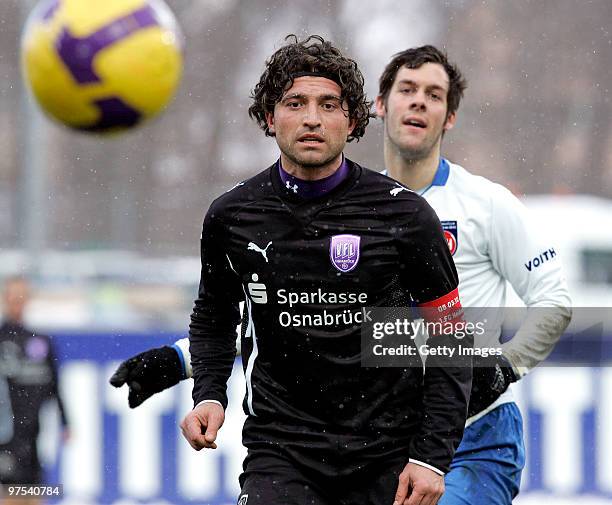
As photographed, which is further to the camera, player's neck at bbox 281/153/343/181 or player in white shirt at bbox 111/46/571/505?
player in white shirt at bbox 111/46/571/505

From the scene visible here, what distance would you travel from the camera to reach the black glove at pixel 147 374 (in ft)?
15.2

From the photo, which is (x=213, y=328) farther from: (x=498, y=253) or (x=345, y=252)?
(x=498, y=253)

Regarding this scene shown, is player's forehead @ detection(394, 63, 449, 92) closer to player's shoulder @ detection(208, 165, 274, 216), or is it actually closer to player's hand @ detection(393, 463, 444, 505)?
player's shoulder @ detection(208, 165, 274, 216)

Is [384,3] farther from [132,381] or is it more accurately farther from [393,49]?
[132,381]

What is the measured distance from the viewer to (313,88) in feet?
14.0

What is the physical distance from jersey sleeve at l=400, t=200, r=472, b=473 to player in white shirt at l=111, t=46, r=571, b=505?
0.80 metres

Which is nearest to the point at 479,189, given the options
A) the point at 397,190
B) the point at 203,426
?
the point at 397,190

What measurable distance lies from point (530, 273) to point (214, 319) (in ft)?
4.53

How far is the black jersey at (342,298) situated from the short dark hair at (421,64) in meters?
1.38

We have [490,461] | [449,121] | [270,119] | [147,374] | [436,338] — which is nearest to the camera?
[436,338]

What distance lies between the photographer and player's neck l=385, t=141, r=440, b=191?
538 centimetres

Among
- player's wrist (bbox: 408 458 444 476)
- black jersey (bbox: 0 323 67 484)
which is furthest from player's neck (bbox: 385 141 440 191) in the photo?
black jersey (bbox: 0 323 67 484)

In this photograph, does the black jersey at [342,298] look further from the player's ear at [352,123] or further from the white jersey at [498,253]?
the white jersey at [498,253]

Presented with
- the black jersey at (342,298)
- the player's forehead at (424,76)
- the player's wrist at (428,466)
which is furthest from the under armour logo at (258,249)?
the player's forehead at (424,76)
